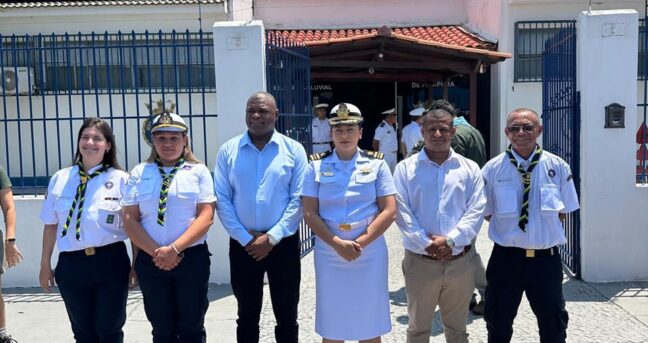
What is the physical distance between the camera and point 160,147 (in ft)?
11.1

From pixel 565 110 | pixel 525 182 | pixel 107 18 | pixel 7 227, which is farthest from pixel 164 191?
pixel 107 18

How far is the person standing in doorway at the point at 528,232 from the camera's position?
3441 millimetres

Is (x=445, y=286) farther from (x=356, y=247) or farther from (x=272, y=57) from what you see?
(x=272, y=57)

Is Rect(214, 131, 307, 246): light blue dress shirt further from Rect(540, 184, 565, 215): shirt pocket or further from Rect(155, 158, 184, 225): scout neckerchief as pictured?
Rect(540, 184, 565, 215): shirt pocket

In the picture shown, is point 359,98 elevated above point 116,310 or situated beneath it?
elevated above

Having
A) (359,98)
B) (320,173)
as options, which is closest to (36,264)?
(320,173)

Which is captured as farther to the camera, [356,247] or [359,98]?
[359,98]

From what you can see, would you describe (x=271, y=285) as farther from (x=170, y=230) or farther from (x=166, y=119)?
(x=166, y=119)

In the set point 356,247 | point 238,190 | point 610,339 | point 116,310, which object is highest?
point 238,190

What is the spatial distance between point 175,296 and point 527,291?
2051mm

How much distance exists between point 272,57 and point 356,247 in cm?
297

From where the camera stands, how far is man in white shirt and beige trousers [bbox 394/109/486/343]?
3385mm

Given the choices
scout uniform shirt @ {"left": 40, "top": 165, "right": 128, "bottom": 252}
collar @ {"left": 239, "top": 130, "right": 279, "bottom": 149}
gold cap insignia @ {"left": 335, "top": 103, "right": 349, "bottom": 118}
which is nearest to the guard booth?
collar @ {"left": 239, "top": 130, "right": 279, "bottom": 149}

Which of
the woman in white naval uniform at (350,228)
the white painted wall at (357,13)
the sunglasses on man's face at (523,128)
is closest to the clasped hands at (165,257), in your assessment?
the woman in white naval uniform at (350,228)
